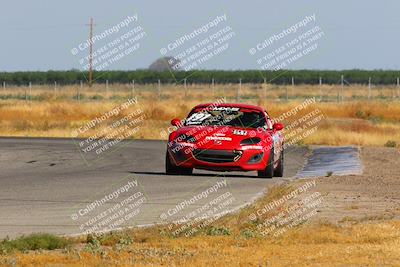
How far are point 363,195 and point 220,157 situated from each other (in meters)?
4.38

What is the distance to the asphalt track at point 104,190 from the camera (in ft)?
54.4

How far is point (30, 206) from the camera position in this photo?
18688 mm

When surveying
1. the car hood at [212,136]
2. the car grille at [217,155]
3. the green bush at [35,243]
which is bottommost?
the car grille at [217,155]

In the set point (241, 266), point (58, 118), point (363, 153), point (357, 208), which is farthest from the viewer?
point (58, 118)

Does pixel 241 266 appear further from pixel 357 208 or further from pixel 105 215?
pixel 357 208

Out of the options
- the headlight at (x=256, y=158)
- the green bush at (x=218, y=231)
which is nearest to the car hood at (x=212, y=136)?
the headlight at (x=256, y=158)

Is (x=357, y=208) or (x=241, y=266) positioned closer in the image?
(x=241, y=266)

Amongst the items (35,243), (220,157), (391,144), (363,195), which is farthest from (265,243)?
(391,144)

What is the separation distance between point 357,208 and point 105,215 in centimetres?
386

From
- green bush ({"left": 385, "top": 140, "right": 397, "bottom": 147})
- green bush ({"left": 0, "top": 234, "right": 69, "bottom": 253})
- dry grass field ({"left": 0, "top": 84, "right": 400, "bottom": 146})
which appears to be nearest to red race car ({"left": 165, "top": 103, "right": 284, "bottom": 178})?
green bush ({"left": 0, "top": 234, "right": 69, "bottom": 253})

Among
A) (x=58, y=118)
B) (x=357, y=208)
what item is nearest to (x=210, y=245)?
(x=357, y=208)

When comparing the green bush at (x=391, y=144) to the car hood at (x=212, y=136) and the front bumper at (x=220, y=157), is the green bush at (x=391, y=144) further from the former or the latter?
the car hood at (x=212, y=136)

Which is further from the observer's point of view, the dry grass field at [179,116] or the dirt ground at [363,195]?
the dry grass field at [179,116]

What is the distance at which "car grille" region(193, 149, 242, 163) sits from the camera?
79.6 feet
